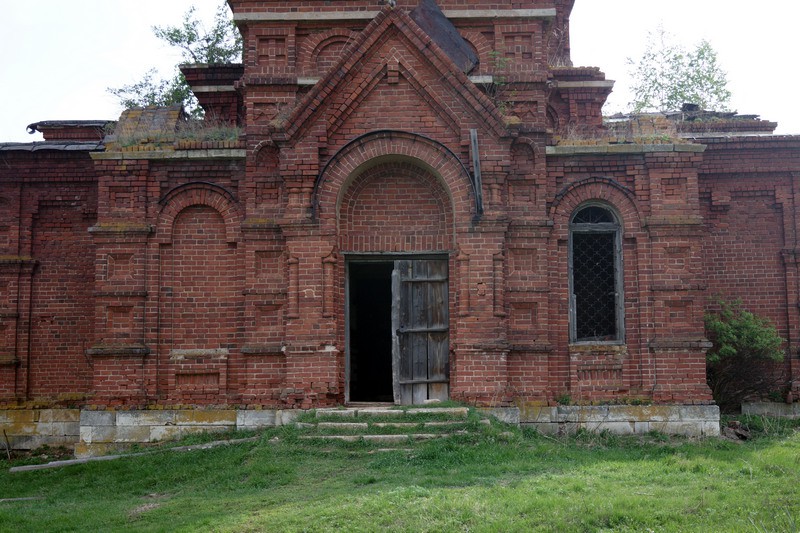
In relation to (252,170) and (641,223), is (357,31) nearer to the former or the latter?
(252,170)

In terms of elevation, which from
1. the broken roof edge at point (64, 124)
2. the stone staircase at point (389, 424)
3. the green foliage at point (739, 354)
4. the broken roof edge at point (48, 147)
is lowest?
the stone staircase at point (389, 424)

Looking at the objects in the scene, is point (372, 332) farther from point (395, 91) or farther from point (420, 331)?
point (395, 91)

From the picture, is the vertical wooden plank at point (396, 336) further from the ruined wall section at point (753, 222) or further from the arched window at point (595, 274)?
the ruined wall section at point (753, 222)

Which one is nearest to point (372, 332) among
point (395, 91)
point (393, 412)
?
point (393, 412)

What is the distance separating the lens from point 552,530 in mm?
8352

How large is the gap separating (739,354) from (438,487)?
299 inches

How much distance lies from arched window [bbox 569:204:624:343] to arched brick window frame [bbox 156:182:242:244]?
17.8 feet

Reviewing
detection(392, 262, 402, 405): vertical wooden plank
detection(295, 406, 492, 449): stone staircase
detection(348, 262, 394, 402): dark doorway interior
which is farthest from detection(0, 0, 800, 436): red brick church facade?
detection(348, 262, 394, 402): dark doorway interior

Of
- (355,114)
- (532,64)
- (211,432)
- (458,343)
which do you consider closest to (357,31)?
(355,114)

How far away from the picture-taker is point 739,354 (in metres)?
15.0

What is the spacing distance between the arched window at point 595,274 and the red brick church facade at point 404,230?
0.11ft

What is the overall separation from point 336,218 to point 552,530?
6.81 m

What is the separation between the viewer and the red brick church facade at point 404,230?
1369 centimetres

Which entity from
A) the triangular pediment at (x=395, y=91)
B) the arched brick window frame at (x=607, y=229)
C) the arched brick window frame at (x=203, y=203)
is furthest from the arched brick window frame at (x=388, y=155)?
the arched brick window frame at (x=607, y=229)
